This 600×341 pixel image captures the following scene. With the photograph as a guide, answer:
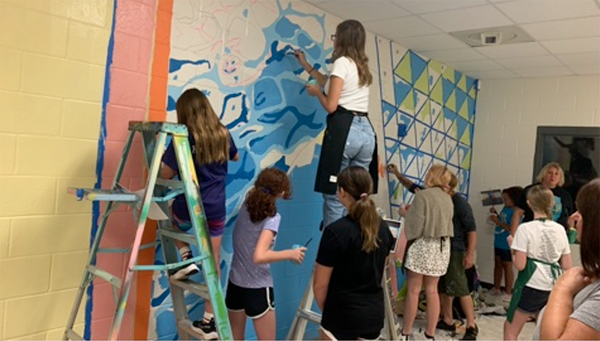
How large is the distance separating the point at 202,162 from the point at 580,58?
399cm

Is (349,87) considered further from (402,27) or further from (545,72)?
(545,72)

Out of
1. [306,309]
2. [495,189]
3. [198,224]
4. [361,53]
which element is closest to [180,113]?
[198,224]

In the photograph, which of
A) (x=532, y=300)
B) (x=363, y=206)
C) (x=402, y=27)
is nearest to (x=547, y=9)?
(x=402, y=27)

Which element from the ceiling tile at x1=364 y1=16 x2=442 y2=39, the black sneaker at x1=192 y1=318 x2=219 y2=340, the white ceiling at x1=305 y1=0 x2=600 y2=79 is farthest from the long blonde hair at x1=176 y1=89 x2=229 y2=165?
the ceiling tile at x1=364 y1=16 x2=442 y2=39

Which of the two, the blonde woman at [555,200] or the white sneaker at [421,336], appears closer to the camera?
the white sneaker at [421,336]

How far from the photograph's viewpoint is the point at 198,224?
1.92 metres

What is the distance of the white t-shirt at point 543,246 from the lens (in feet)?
9.89

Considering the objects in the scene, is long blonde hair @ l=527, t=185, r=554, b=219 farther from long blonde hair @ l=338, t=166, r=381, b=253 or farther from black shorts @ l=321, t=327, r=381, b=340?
black shorts @ l=321, t=327, r=381, b=340

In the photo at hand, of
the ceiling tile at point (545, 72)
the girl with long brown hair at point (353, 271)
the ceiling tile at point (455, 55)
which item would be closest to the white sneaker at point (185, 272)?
the girl with long brown hair at point (353, 271)

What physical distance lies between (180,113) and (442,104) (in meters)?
3.50

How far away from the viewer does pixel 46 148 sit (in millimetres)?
2010

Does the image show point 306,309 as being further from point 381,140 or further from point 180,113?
point 381,140

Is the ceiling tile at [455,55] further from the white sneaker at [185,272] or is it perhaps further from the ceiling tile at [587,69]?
the white sneaker at [185,272]

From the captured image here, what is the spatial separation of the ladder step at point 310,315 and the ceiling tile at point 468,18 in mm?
2325
